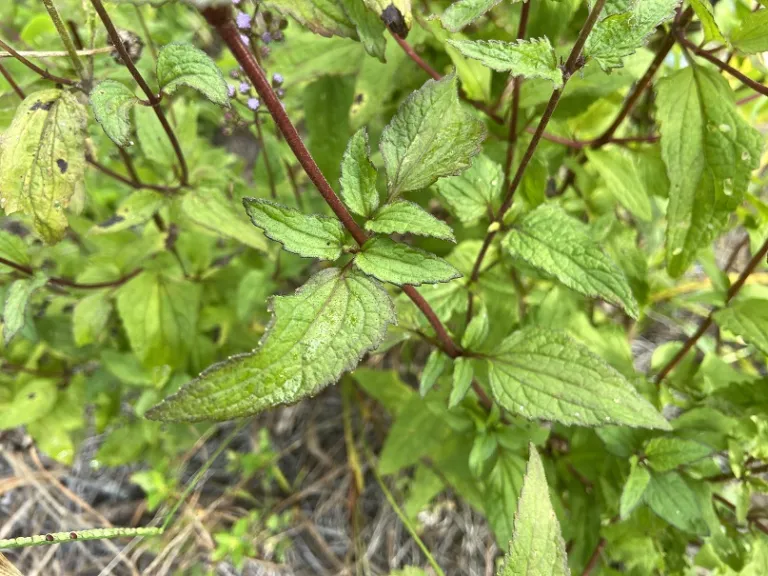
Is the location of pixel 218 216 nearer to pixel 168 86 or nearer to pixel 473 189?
pixel 168 86

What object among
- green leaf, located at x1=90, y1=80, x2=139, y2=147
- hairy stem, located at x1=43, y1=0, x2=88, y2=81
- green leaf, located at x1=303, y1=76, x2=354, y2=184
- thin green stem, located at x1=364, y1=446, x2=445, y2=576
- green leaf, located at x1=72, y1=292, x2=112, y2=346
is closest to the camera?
green leaf, located at x1=90, y1=80, x2=139, y2=147

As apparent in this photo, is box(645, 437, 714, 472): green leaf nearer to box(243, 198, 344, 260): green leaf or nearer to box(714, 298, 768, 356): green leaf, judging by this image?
box(714, 298, 768, 356): green leaf

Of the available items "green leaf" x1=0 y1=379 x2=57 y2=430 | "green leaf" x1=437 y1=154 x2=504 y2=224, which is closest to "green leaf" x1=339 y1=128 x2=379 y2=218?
"green leaf" x1=437 y1=154 x2=504 y2=224

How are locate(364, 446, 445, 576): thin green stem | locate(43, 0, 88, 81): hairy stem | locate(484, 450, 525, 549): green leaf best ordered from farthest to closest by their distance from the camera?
locate(364, 446, 445, 576): thin green stem → locate(484, 450, 525, 549): green leaf → locate(43, 0, 88, 81): hairy stem

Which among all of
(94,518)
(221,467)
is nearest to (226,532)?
(221,467)

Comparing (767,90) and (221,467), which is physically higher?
(767,90)

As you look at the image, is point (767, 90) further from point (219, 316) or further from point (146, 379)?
point (146, 379)

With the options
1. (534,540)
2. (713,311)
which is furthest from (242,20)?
(713,311)
